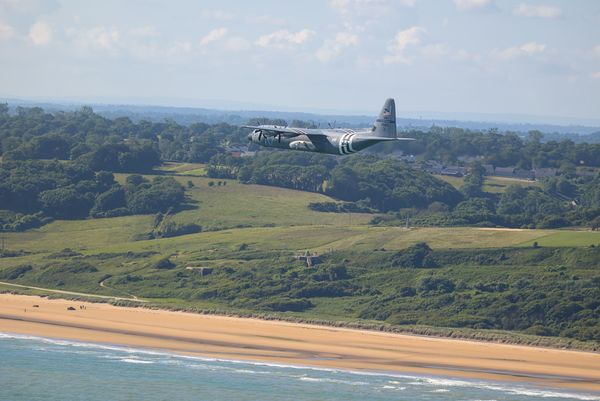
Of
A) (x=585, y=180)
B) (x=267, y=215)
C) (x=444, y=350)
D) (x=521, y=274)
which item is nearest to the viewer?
(x=444, y=350)

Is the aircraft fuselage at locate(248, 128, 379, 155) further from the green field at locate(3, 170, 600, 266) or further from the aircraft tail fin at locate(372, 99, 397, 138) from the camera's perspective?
the green field at locate(3, 170, 600, 266)

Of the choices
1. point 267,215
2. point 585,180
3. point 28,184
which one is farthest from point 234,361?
point 585,180

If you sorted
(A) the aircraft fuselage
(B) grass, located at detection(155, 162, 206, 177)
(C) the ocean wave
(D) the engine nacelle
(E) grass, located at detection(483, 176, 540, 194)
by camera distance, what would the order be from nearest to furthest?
(A) the aircraft fuselage
(D) the engine nacelle
(C) the ocean wave
(B) grass, located at detection(155, 162, 206, 177)
(E) grass, located at detection(483, 176, 540, 194)

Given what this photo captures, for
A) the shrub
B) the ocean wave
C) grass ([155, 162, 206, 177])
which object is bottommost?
the shrub

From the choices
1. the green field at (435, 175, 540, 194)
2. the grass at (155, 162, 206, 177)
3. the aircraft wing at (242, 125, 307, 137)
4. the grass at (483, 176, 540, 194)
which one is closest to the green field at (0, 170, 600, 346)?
the aircraft wing at (242, 125, 307, 137)

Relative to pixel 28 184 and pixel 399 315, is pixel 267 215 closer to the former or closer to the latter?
pixel 28 184

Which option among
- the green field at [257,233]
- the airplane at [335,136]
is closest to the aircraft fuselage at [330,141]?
the airplane at [335,136]

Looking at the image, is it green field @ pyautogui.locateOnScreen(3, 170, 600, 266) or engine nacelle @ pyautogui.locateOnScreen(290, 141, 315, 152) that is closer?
engine nacelle @ pyautogui.locateOnScreen(290, 141, 315, 152)

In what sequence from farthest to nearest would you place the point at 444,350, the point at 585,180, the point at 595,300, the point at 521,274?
the point at 585,180 → the point at 521,274 → the point at 595,300 → the point at 444,350
